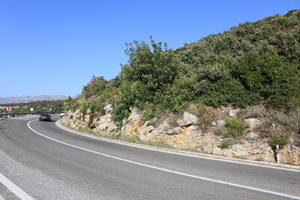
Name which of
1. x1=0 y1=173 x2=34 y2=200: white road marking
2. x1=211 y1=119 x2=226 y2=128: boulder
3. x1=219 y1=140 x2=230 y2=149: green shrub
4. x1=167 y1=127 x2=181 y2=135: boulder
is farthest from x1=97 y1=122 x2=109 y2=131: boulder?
x1=0 y1=173 x2=34 y2=200: white road marking

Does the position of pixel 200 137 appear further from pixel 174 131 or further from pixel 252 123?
pixel 252 123

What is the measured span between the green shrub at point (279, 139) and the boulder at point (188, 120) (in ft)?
12.5

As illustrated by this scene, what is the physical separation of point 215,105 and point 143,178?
750cm

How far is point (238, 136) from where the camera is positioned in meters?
10.2

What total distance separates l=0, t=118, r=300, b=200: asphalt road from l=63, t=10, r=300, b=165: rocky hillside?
7.00 feet

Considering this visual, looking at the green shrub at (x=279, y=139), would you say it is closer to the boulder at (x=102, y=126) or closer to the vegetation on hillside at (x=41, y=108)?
the boulder at (x=102, y=126)

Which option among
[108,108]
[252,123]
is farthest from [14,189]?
[108,108]

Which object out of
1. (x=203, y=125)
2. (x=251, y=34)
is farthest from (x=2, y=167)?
(x=251, y=34)

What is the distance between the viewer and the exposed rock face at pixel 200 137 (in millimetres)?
8862

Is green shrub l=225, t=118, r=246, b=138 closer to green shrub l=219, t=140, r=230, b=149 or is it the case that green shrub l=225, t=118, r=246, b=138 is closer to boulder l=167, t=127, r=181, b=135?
green shrub l=219, t=140, r=230, b=149

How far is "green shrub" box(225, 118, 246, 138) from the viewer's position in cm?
1033

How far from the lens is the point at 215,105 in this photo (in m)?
12.5

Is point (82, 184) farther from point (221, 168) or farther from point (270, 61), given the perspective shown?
point (270, 61)

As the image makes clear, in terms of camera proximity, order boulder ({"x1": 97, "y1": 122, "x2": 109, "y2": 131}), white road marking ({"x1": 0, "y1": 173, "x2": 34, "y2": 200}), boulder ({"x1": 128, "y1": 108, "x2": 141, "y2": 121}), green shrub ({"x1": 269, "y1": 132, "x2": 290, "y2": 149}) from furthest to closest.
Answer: boulder ({"x1": 97, "y1": 122, "x2": 109, "y2": 131})
boulder ({"x1": 128, "y1": 108, "x2": 141, "y2": 121})
green shrub ({"x1": 269, "y1": 132, "x2": 290, "y2": 149})
white road marking ({"x1": 0, "y1": 173, "x2": 34, "y2": 200})
